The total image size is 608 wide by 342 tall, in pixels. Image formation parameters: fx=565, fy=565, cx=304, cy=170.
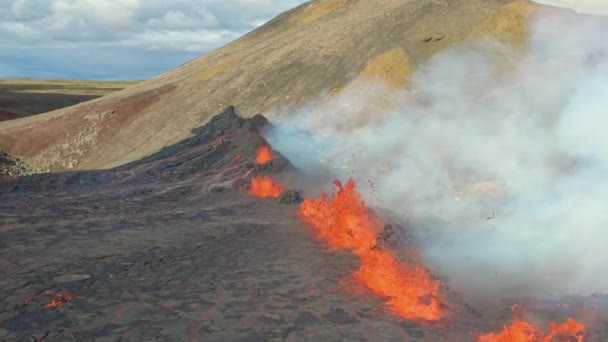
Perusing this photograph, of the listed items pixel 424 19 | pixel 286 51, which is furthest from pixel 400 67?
pixel 286 51

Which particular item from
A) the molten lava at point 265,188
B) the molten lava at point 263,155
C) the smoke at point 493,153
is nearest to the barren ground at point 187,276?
the molten lava at point 265,188

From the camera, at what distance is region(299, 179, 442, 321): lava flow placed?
9.81 metres

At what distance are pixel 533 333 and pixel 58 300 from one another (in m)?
7.95

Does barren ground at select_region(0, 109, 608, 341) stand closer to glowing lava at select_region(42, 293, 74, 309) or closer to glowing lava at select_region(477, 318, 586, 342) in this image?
glowing lava at select_region(42, 293, 74, 309)

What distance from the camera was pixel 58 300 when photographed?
10.1m

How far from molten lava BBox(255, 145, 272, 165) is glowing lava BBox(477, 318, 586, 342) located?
44.3 feet

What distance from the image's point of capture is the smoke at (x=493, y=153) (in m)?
10.7

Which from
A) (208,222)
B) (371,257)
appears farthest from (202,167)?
(371,257)

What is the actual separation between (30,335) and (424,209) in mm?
10349

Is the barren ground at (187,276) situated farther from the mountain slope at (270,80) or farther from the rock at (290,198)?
the mountain slope at (270,80)

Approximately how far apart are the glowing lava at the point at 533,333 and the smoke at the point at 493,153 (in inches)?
54.3

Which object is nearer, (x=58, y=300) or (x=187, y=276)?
(x=58, y=300)

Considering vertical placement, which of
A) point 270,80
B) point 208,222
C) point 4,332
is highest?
point 270,80

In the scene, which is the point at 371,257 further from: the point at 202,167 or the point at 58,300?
the point at 202,167
